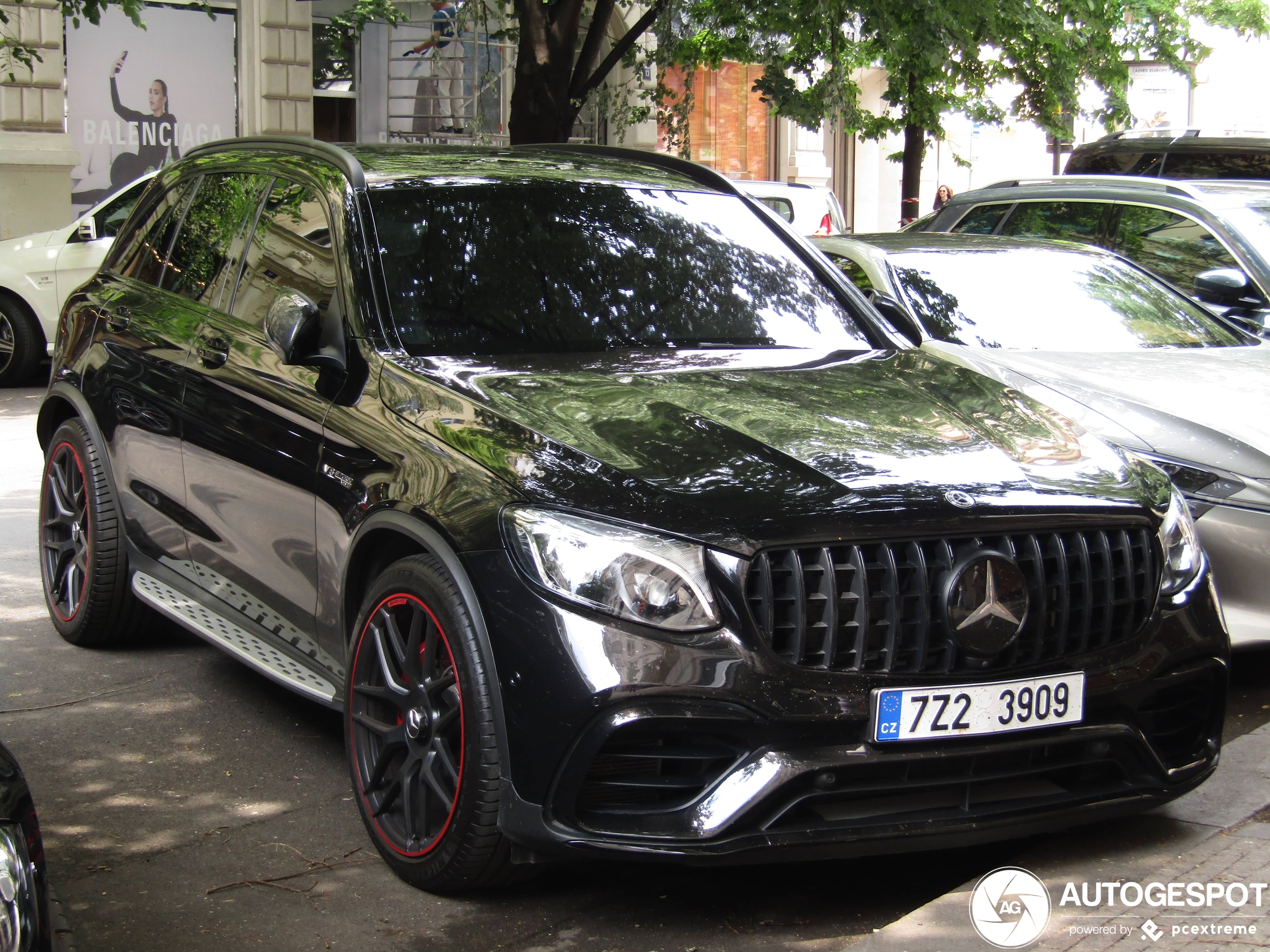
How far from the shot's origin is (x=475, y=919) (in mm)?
Result: 3611

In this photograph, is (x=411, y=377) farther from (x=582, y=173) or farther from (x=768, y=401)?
(x=582, y=173)

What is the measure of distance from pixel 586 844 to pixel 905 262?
4.50 m

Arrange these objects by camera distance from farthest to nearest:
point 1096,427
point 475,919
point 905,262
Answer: point 905,262 → point 1096,427 → point 475,919

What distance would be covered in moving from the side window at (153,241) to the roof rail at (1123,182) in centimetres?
507

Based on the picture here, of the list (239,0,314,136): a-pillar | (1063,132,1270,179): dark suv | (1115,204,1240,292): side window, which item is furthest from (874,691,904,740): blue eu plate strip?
(239,0,314,136): a-pillar

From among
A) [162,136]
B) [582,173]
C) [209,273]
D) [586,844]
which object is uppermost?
[162,136]

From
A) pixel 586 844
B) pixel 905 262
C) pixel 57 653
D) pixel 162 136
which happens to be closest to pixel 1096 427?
pixel 905 262

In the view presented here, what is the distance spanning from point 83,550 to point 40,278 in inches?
360

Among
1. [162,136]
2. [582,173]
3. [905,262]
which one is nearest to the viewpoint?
[582,173]

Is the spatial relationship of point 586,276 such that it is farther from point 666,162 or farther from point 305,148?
point 305,148

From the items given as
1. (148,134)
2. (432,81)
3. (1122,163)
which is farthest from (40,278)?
(432,81)

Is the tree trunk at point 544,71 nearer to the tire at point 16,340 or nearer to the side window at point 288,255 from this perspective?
the tire at point 16,340

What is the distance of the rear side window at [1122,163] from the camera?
1348cm

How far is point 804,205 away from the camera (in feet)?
59.9
